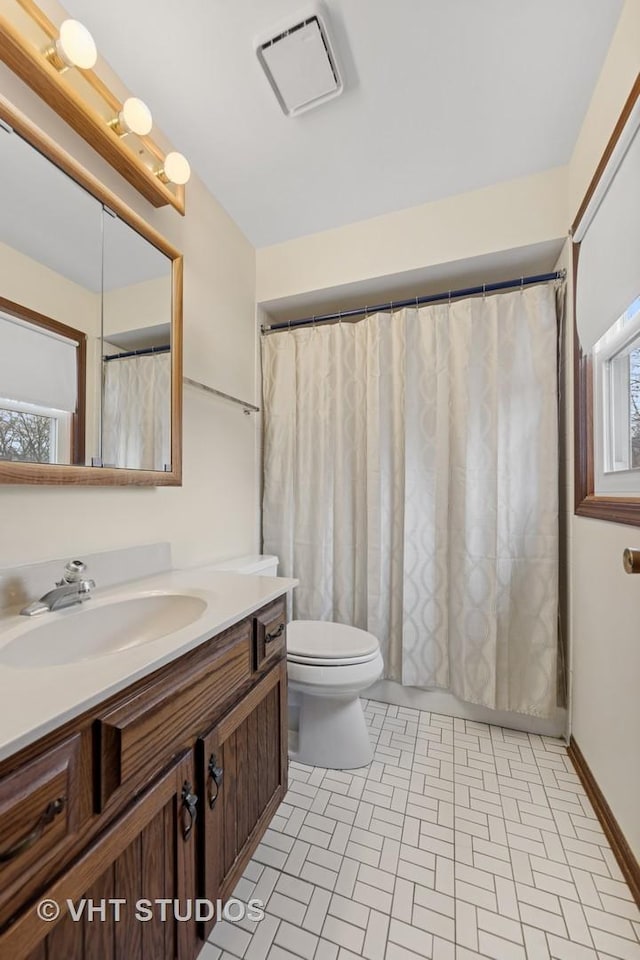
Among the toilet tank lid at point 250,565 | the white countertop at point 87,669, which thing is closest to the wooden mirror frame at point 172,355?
the white countertop at point 87,669

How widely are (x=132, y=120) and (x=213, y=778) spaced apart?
1766mm

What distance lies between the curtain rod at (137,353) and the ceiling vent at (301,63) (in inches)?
35.5

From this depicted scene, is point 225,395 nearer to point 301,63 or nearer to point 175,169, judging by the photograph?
point 175,169

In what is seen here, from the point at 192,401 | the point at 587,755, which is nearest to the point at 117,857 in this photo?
the point at 192,401

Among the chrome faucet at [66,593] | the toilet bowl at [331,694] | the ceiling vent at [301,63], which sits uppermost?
the ceiling vent at [301,63]

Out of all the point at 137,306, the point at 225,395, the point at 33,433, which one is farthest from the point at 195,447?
the point at 33,433

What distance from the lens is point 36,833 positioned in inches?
19.2

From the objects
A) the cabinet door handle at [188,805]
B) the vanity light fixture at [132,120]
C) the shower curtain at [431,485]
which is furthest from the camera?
the shower curtain at [431,485]

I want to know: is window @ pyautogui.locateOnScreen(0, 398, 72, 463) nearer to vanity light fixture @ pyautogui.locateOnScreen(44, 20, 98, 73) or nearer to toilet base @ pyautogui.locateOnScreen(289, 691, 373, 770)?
vanity light fixture @ pyautogui.locateOnScreen(44, 20, 98, 73)

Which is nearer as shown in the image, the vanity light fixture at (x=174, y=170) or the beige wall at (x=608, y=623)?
the beige wall at (x=608, y=623)

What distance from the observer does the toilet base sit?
1.47m

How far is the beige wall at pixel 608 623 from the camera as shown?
104cm

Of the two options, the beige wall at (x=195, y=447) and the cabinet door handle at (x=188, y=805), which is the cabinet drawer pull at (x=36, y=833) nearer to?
the cabinet door handle at (x=188, y=805)

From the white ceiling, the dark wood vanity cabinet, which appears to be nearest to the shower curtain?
the white ceiling
